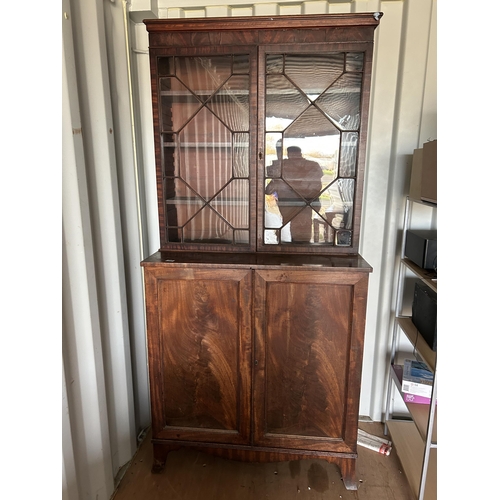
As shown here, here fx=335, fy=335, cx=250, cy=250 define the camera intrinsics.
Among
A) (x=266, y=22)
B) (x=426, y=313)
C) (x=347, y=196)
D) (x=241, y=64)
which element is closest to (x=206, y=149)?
(x=241, y=64)

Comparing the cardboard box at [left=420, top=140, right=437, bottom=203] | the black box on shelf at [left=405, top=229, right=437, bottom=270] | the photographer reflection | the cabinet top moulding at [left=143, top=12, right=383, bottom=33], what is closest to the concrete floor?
the black box on shelf at [left=405, top=229, right=437, bottom=270]

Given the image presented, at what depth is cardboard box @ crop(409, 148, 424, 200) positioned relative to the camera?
1.50 m

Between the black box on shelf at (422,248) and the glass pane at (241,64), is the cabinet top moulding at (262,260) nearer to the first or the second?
the black box on shelf at (422,248)

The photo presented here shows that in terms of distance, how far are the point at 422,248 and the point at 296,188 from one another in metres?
0.62

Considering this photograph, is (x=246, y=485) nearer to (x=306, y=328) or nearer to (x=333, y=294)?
(x=306, y=328)

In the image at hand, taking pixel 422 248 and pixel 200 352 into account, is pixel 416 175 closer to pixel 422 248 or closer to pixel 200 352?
pixel 422 248

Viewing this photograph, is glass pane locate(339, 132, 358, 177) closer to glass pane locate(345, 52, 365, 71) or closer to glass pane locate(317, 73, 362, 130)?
glass pane locate(317, 73, 362, 130)

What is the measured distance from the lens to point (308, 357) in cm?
143

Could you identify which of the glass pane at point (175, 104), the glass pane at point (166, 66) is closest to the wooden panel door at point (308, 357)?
the glass pane at point (175, 104)

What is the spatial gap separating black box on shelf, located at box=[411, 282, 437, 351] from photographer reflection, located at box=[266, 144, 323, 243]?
577mm

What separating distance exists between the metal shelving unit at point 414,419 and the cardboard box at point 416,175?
4 cm

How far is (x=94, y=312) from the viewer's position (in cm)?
136

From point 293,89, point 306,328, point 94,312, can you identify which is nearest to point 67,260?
point 94,312
